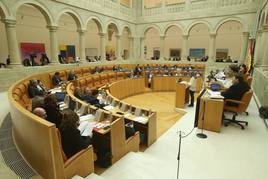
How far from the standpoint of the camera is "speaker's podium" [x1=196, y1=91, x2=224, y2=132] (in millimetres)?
4445

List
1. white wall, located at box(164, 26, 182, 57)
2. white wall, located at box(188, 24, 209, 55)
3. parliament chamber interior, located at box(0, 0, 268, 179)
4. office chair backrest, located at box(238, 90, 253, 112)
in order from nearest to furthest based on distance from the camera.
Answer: parliament chamber interior, located at box(0, 0, 268, 179) < office chair backrest, located at box(238, 90, 253, 112) < white wall, located at box(188, 24, 209, 55) < white wall, located at box(164, 26, 182, 57)

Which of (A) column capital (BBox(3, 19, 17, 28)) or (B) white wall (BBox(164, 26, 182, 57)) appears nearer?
(A) column capital (BBox(3, 19, 17, 28))

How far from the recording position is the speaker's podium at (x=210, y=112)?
4.45m

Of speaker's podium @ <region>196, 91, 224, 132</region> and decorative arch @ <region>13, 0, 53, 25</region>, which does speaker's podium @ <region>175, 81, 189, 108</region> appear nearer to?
speaker's podium @ <region>196, 91, 224, 132</region>

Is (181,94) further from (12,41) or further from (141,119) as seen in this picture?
(12,41)

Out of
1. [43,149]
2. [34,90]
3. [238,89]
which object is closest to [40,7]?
[34,90]

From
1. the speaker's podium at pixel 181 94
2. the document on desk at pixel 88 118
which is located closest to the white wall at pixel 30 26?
the speaker's podium at pixel 181 94

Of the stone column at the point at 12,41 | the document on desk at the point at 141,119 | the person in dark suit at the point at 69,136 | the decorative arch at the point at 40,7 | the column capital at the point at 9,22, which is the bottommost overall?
the document on desk at the point at 141,119

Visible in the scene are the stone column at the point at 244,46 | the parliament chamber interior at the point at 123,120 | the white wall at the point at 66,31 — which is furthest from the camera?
the white wall at the point at 66,31

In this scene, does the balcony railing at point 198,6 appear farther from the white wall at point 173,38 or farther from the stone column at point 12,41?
the stone column at point 12,41

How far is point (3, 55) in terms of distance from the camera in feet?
39.3

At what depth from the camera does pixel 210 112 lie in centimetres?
455

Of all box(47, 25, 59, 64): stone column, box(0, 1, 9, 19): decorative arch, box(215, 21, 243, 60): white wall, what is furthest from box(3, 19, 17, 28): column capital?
box(215, 21, 243, 60): white wall

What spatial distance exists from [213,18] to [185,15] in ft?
7.33
